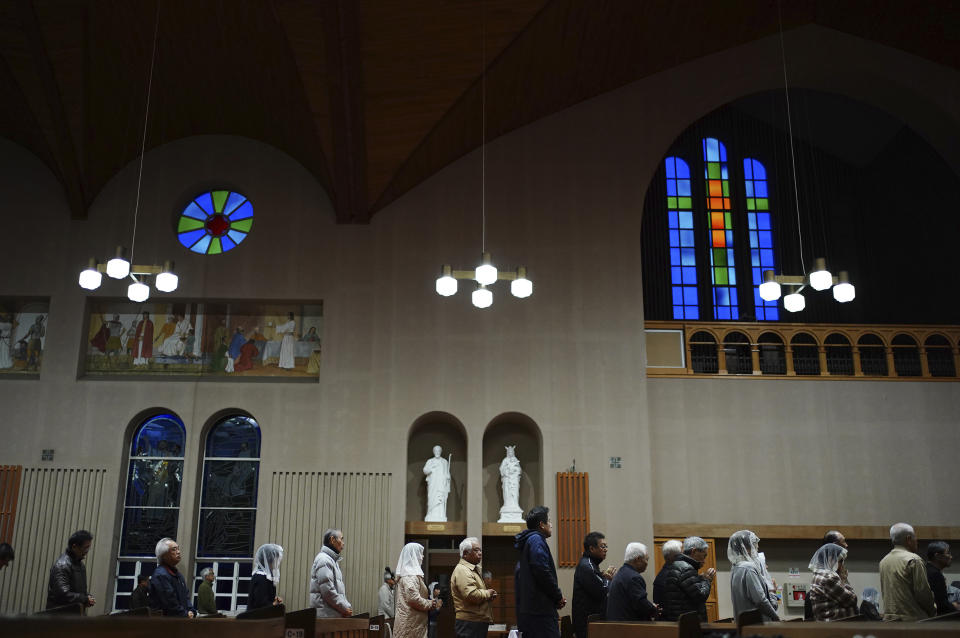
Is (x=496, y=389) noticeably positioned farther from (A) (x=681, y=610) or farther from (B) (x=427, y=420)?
(A) (x=681, y=610)

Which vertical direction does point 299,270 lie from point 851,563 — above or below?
above

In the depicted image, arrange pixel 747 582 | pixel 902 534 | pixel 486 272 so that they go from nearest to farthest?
pixel 747 582 < pixel 902 534 < pixel 486 272

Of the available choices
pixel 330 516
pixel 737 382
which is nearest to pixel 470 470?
pixel 330 516

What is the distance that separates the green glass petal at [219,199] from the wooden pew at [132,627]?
9.82m

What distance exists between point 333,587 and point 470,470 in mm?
5515

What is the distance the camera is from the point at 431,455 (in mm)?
12992

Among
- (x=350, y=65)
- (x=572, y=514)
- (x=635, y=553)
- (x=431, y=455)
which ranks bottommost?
(x=635, y=553)

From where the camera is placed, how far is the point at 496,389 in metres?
12.6

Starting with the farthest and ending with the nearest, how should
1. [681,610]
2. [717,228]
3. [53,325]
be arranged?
[717,228], [53,325], [681,610]

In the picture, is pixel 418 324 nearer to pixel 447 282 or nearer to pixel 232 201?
pixel 447 282

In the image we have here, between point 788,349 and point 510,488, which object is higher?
point 788,349

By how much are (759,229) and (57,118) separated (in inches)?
480

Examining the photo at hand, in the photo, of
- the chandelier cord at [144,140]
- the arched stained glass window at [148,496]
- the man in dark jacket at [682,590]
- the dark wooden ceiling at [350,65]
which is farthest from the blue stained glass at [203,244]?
the man in dark jacket at [682,590]

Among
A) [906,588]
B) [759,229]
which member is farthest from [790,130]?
[906,588]
